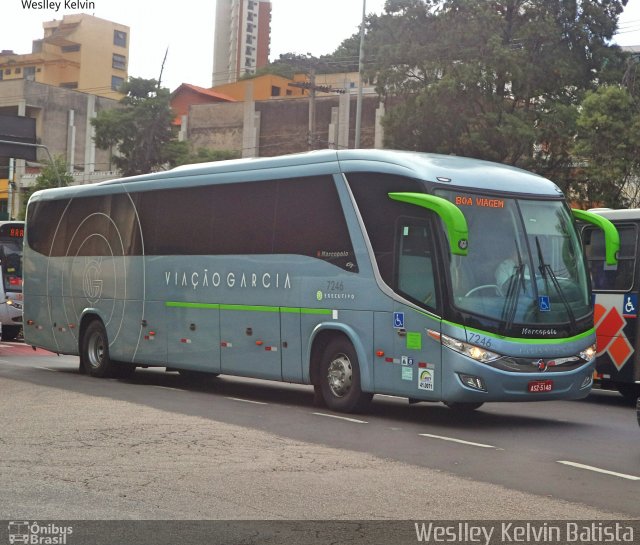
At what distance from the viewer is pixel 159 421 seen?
13117mm

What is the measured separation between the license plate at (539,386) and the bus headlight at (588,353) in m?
0.76

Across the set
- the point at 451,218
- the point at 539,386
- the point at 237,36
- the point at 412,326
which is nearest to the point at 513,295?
the point at 539,386

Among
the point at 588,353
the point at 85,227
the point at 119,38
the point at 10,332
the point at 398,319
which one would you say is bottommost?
the point at 10,332

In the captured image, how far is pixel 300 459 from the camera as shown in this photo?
10594 mm

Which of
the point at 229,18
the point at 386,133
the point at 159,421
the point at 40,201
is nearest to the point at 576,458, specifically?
the point at 159,421

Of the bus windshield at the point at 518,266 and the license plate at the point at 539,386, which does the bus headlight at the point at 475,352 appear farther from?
the license plate at the point at 539,386

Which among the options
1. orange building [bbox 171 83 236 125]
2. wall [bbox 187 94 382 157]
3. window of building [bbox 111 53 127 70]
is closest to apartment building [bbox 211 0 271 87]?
window of building [bbox 111 53 127 70]

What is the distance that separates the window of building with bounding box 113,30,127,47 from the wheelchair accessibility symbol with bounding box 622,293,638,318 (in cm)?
9422

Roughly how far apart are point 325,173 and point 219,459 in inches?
233

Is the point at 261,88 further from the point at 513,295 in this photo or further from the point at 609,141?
the point at 513,295

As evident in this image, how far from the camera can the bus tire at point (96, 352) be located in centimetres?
2025

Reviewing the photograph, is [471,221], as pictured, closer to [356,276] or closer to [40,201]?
[356,276]

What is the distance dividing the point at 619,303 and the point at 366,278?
516cm

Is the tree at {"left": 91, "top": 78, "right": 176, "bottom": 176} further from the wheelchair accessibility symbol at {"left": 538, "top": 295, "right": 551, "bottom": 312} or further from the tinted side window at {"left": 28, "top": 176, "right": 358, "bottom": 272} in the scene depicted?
the wheelchair accessibility symbol at {"left": 538, "top": 295, "right": 551, "bottom": 312}
